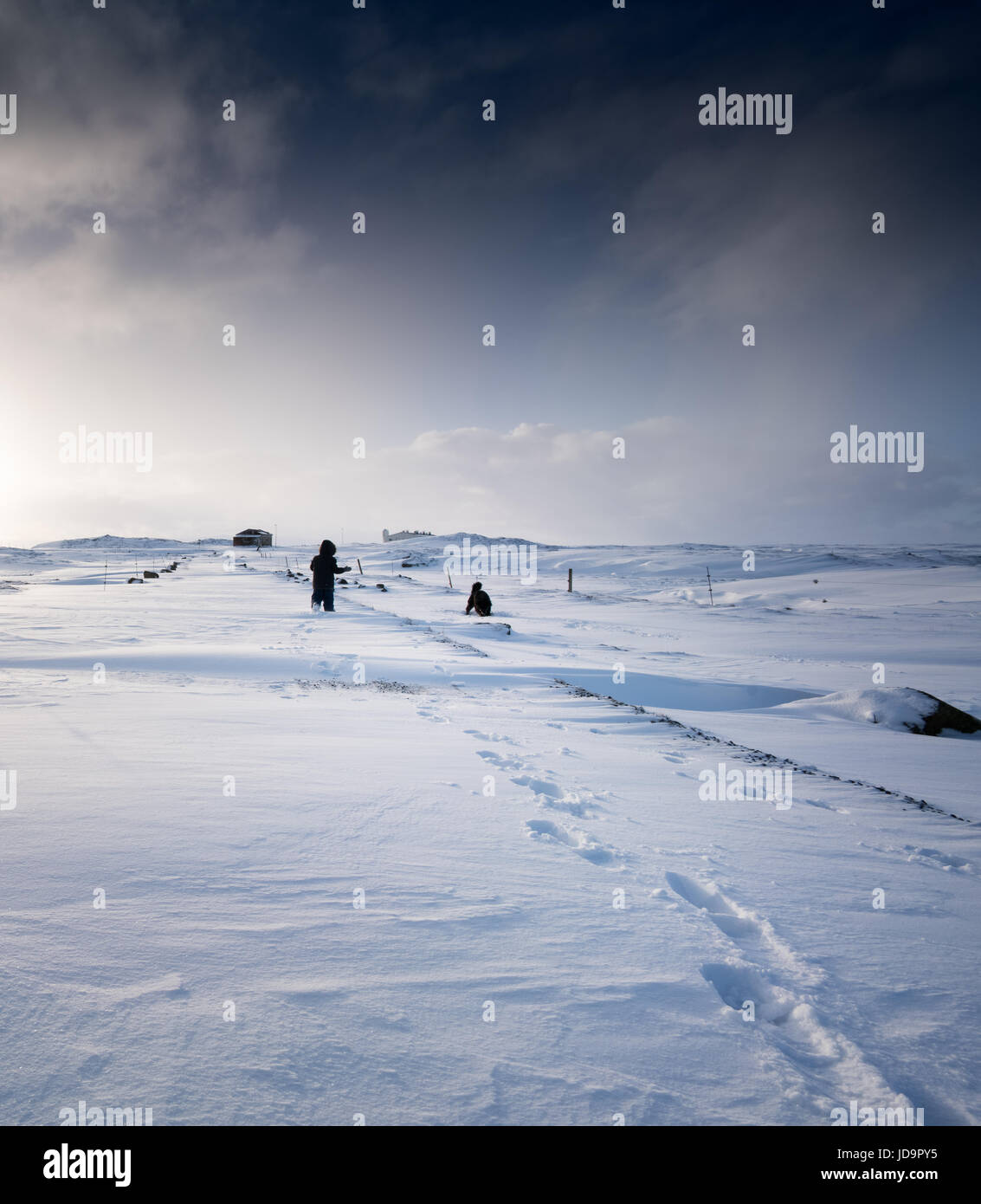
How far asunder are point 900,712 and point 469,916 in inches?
220

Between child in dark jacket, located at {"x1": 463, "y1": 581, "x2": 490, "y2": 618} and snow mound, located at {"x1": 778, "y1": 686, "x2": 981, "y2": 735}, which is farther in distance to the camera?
child in dark jacket, located at {"x1": 463, "y1": 581, "x2": 490, "y2": 618}

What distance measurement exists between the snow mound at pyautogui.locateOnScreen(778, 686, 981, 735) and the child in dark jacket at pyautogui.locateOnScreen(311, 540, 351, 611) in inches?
381

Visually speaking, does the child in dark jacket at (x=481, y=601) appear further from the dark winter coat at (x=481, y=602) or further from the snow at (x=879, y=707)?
the snow at (x=879, y=707)

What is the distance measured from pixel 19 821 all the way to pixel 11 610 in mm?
12389

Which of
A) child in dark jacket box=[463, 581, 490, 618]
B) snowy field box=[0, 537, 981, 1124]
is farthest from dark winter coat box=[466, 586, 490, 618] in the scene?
snowy field box=[0, 537, 981, 1124]

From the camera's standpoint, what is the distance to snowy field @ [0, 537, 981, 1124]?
1305 mm

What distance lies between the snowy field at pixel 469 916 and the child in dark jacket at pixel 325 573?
7.76 metres

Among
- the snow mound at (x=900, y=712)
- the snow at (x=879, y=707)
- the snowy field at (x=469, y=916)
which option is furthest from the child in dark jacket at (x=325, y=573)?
the snow mound at (x=900, y=712)

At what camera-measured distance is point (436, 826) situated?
2.63m

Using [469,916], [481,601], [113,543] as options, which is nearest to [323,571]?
[481,601]

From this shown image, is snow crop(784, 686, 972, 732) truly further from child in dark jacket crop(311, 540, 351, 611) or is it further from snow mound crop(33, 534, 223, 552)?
snow mound crop(33, 534, 223, 552)

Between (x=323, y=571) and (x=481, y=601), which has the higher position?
(x=323, y=571)

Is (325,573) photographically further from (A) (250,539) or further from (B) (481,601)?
(A) (250,539)

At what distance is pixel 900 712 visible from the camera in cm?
577
